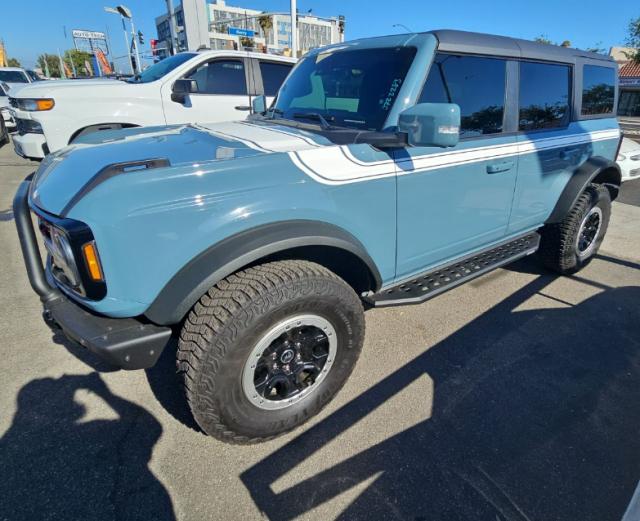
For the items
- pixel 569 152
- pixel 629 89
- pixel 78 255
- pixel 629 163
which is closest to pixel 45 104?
pixel 78 255

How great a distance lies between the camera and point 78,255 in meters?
1.57

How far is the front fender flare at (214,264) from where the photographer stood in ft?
5.45

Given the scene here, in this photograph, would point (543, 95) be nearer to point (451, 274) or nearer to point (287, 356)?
point (451, 274)

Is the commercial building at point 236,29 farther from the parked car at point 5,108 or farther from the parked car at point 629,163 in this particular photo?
the parked car at point 5,108

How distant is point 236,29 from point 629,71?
4420 centimetres

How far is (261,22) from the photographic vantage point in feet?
179

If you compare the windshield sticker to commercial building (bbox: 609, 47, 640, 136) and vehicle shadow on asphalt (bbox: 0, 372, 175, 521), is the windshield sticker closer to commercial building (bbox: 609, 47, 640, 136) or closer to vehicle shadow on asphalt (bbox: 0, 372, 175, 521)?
vehicle shadow on asphalt (bbox: 0, 372, 175, 521)

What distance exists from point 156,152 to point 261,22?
62.2 m

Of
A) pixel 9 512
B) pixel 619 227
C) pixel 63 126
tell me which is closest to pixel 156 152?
pixel 9 512

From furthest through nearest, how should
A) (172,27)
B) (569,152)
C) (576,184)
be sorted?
(172,27) → (576,184) → (569,152)

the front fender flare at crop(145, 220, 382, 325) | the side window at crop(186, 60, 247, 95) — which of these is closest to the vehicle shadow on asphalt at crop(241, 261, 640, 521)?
the front fender flare at crop(145, 220, 382, 325)

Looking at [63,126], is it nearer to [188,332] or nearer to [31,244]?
[31,244]

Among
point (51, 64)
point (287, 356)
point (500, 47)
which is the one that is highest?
point (51, 64)

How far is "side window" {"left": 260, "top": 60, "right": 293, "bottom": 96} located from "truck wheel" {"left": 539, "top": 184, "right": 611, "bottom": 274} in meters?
4.80
